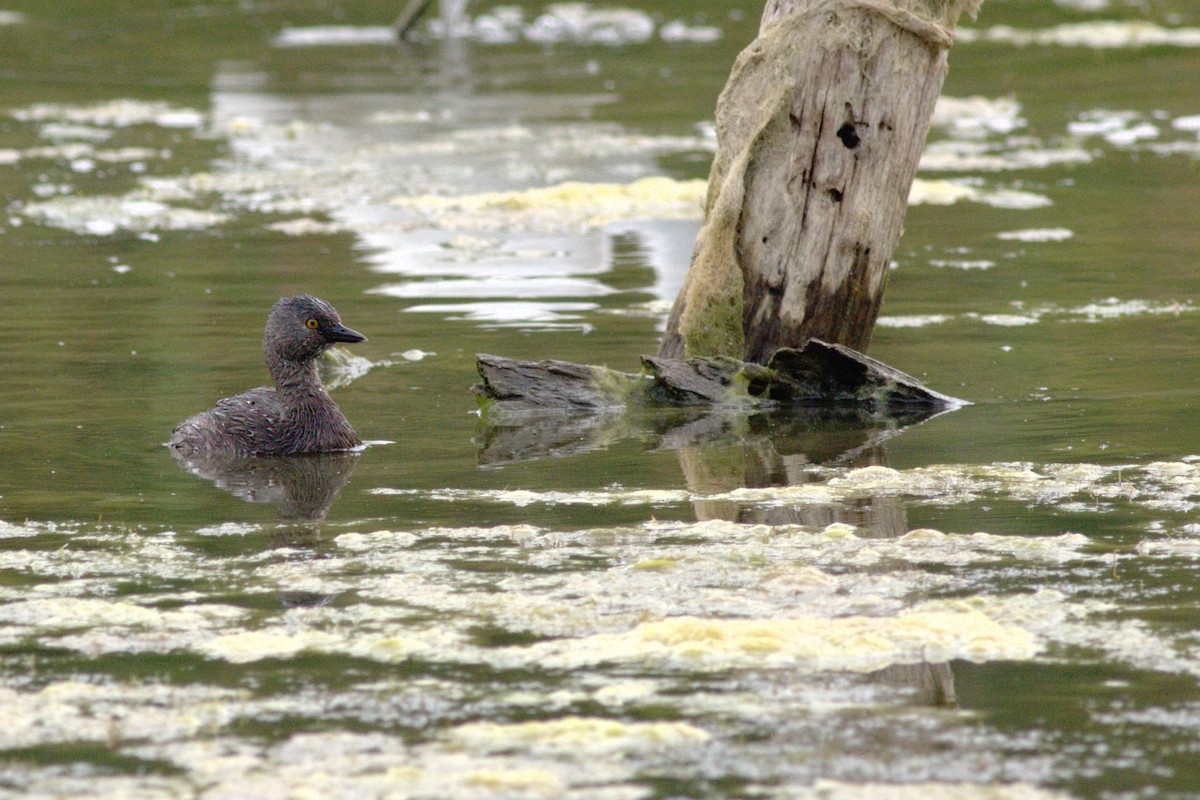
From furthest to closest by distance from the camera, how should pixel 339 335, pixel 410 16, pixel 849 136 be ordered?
pixel 410 16, pixel 339 335, pixel 849 136

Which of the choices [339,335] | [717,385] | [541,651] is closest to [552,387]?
[717,385]

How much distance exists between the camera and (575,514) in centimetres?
703

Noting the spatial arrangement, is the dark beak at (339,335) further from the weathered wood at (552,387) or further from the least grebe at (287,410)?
the weathered wood at (552,387)

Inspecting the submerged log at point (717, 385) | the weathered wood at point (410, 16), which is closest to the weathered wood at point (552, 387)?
the submerged log at point (717, 385)

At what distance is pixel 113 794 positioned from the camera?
4363 millimetres

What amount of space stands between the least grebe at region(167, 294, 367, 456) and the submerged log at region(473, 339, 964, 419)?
0.80 meters

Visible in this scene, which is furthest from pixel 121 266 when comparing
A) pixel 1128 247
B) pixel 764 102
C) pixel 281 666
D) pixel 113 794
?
pixel 113 794

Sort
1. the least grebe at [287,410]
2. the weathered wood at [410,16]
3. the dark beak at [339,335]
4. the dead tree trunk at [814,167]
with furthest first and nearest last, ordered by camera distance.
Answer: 1. the weathered wood at [410,16]
2. the dark beak at [339,335]
3. the dead tree trunk at [814,167]
4. the least grebe at [287,410]

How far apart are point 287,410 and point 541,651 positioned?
3731 mm

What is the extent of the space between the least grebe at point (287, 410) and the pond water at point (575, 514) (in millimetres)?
211

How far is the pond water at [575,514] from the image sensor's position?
4648 millimetres

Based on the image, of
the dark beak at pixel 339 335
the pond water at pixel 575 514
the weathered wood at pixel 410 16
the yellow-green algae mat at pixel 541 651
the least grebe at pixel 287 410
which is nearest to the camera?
the yellow-green algae mat at pixel 541 651

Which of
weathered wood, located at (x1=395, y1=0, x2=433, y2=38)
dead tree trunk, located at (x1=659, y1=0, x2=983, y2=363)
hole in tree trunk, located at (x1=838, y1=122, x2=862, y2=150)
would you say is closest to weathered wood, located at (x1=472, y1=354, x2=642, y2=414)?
dead tree trunk, located at (x1=659, y1=0, x2=983, y2=363)

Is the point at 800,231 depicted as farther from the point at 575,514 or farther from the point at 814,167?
the point at 575,514
